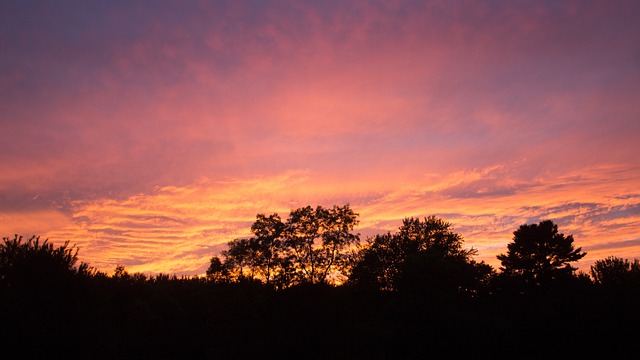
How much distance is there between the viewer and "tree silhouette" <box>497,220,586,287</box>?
61.6 meters

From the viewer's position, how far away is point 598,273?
62.3 meters

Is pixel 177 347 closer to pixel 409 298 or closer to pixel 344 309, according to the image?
pixel 344 309

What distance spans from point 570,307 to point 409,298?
17684 millimetres

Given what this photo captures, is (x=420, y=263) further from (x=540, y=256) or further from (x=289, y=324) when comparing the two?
(x=540, y=256)

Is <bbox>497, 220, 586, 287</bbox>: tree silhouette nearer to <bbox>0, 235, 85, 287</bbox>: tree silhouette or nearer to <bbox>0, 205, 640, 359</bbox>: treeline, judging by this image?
<bbox>0, 205, 640, 359</bbox>: treeline

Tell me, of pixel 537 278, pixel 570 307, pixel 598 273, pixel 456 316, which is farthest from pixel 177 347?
pixel 598 273

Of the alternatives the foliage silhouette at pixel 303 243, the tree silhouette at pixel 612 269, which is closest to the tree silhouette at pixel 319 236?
the foliage silhouette at pixel 303 243

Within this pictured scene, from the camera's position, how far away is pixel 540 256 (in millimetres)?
63656

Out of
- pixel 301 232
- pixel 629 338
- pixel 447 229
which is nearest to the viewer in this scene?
pixel 629 338

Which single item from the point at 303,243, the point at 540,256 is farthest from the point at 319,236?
the point at 540,256

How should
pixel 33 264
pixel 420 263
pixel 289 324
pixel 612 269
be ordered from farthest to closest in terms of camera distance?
pixel 612 269 → pixel 420 263 → pixel 289 324 → pixel 33 264

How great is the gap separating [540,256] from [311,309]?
50.3 m

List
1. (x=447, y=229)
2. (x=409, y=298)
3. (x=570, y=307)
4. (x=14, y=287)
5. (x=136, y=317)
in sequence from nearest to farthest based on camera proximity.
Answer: (x=14, y=287) < (x=136, y=317) < (x=409, y=298) < (x=570, y=307) < (x=447, y=229)

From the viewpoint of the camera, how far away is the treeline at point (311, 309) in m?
19.3
